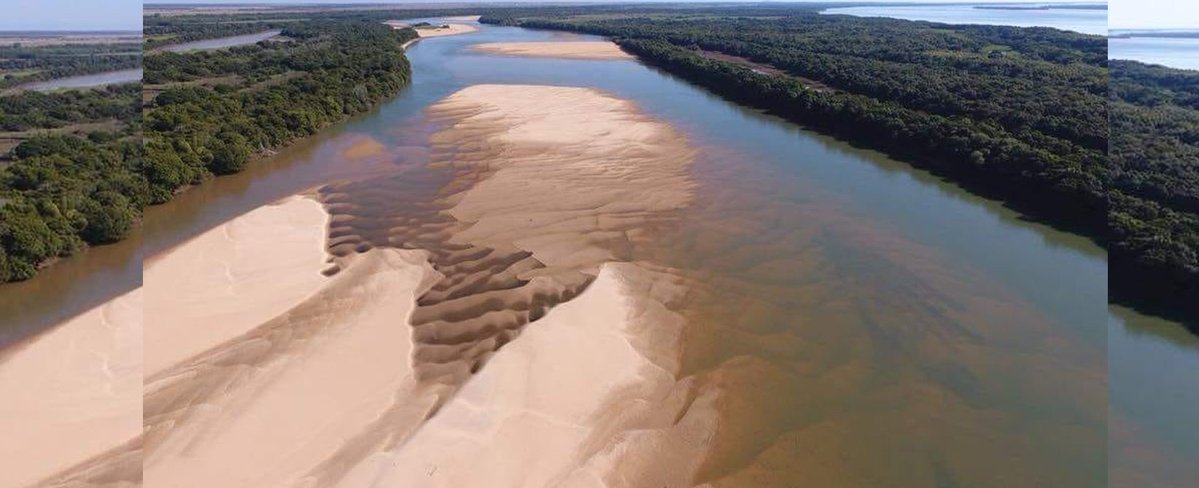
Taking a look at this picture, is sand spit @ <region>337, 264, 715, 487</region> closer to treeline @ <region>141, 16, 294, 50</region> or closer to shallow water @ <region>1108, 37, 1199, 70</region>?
shallow water @ <region>1108, 37, 1199, 70</region>

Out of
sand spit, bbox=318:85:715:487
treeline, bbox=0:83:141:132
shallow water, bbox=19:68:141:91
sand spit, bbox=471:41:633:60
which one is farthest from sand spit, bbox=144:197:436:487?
sand spit, bbox=471:41:633:60

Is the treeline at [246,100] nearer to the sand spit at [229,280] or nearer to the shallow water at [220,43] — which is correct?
the sand spit at [229,280]

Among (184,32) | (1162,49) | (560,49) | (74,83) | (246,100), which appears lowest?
(1162,49)

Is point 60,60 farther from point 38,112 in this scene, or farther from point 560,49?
point 560,49

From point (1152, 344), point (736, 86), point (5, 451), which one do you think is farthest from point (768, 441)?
point (736, 86)

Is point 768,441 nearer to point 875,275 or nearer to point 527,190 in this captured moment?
point 875,275

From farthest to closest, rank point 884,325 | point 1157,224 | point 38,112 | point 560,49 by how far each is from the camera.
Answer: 1. point 560,49
2. point 38,112
3. point 884,325
4. point 1157,224

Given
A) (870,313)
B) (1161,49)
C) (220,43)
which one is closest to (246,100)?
(870,313)
